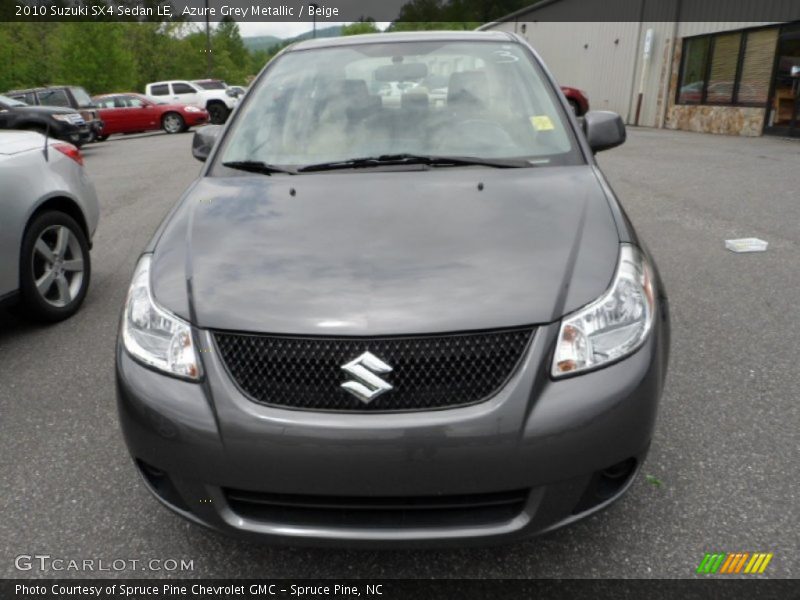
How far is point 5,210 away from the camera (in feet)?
12.0

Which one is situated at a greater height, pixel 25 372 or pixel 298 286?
pixel 298 286

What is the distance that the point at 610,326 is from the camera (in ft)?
6.03

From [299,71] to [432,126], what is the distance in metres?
0.83

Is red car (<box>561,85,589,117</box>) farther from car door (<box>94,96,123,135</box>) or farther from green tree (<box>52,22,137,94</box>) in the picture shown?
green tree (<box>52,22,137,94</box>)

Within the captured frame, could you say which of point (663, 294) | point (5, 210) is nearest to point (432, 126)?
point (663, 294)

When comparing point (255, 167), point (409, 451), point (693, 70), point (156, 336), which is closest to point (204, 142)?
point (255, 167)

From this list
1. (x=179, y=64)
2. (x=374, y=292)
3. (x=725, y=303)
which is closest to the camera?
(x=374, y=292)

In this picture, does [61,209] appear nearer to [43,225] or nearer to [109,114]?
[43,225]

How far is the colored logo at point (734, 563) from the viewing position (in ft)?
6.55

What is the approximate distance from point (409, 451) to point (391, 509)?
8.0 inches

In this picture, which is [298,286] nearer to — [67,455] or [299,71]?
[67,455]

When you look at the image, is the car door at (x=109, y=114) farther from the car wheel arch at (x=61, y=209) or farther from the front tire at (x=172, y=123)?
the car wheel arch at (x=61, y=209)

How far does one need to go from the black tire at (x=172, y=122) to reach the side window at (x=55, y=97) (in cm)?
588

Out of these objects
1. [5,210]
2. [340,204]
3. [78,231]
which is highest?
[340,204]
